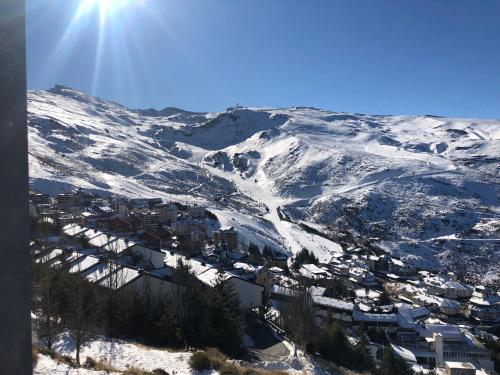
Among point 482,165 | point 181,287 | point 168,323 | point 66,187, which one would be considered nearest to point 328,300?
point 181,287

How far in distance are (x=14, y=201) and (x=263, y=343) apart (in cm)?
2127

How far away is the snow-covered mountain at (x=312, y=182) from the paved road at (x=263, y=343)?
40955 millimetres

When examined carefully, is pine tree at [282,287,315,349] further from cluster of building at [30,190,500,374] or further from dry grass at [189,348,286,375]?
dry grass at [189,348,286,375]

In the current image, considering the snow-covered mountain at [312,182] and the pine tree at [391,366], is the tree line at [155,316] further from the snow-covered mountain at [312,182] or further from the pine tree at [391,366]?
the snow-covered mountain at [312,182]

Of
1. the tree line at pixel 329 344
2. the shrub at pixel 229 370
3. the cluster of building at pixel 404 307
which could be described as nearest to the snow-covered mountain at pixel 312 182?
the cluster of building at pixel 404 307

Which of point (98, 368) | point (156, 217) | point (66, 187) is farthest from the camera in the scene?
point (66, 187)

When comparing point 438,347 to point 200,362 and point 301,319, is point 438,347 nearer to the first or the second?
point 301,319

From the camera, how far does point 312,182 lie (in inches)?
5364

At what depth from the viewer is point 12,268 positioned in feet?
8.15

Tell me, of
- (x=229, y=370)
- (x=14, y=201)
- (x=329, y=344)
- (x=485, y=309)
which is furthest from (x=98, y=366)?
(x=485, y=309)

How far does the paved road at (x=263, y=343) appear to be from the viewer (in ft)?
65.0

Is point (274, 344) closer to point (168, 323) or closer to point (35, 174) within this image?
point (168, 323)

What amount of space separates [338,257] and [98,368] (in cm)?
5725

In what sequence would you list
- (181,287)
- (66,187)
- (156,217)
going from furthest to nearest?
(66,187), (156,217), (181,287)
